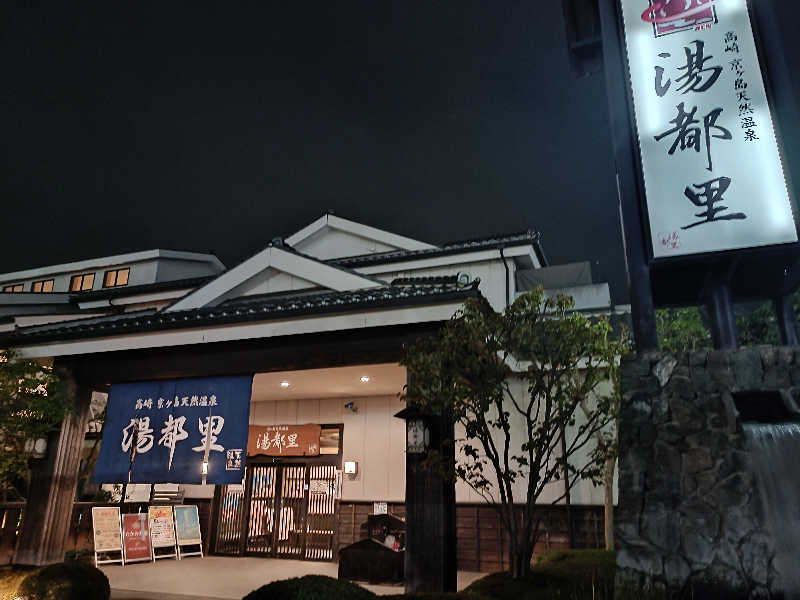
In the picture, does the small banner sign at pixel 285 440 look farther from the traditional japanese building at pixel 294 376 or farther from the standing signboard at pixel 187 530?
the standing signboard at pixel 187 530

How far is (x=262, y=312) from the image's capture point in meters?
9.62

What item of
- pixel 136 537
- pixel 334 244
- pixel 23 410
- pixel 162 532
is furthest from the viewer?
pixel 334 244

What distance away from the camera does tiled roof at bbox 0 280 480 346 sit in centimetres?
880

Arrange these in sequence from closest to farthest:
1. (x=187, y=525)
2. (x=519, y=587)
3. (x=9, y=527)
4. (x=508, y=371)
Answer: (x=519, y=587), (x=508, y=371), (x=9, y=527), (x=187, y=525)

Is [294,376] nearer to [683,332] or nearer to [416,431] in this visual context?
[416,431]

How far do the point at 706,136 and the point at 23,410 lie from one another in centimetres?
1198

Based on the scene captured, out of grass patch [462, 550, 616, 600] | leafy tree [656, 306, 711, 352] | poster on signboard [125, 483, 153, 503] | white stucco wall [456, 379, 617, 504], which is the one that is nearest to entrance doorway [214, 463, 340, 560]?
poster on signboard [125, 483, 153, 503]

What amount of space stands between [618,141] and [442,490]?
5808 mm

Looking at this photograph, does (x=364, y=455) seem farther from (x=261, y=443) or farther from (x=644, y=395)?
(x=644, y=395)

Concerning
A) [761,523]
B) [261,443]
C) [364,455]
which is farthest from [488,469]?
[761,523]

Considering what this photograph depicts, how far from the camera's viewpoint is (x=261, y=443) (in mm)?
14836

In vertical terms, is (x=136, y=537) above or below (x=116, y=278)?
below

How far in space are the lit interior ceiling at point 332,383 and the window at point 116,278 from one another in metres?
15.5

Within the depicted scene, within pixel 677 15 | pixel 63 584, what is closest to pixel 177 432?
pixel 63 584
